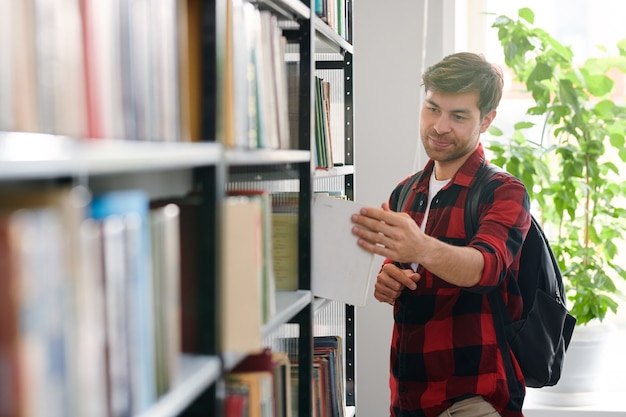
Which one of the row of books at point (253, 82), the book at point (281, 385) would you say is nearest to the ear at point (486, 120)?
the row of books at point (253, 82)

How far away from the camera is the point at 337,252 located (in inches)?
76.9

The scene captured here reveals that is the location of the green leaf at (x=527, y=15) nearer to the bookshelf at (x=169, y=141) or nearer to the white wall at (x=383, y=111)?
the white wall at (x=383, y=111)

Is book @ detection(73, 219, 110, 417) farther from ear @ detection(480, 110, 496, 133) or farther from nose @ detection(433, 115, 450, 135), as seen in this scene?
ear @ detection(480, 110, 496, 133)

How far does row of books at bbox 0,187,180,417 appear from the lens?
74cm

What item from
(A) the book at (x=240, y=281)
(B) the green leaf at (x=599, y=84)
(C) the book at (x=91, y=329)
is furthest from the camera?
(B) the green leaf at (x=599, y=84)

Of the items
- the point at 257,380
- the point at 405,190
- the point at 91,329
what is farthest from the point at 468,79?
the point at 91,329

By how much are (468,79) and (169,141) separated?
1295 mm

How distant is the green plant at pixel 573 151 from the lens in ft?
11.5

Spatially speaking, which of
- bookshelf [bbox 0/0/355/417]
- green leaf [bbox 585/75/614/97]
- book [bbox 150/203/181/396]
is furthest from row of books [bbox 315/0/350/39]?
green leaf [bbox 585/75/614/97]

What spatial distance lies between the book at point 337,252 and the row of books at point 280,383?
0.63ft

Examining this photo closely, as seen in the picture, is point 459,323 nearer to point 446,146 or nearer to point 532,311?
point 532,311

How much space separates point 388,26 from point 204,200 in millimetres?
2519

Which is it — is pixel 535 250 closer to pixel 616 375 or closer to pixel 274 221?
pixel 274 221

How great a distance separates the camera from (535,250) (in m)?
2.27
